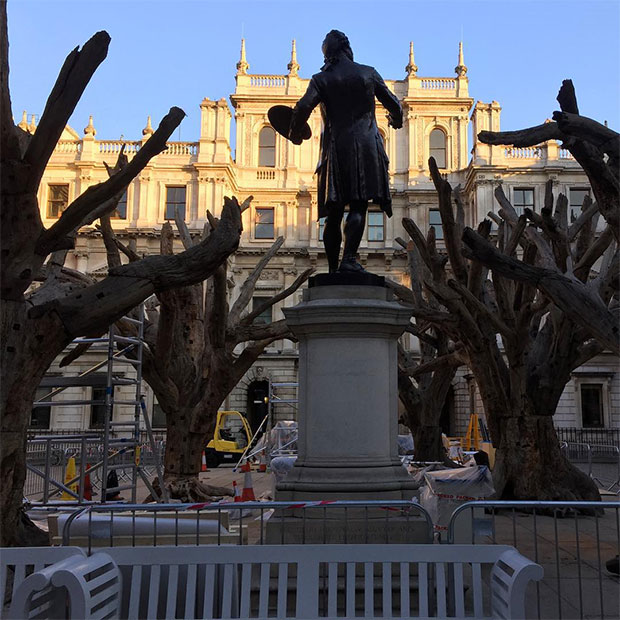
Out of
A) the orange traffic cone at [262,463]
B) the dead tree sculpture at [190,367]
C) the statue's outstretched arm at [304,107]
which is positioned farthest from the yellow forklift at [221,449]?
the statue's outstretched arm at [304,107]

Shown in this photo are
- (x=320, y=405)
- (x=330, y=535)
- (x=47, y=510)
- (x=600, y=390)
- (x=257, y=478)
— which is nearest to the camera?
(x=330, y=535)

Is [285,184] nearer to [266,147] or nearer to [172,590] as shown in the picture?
[266,147]

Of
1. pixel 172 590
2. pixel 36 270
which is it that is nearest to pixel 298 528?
pixel 172 590

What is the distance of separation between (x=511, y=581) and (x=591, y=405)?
3719cm

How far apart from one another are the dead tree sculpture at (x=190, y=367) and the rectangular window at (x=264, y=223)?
27.5 m

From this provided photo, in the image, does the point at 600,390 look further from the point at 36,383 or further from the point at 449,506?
the point at 36,383

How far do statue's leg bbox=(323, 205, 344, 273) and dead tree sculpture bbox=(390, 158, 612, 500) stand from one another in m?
4.14

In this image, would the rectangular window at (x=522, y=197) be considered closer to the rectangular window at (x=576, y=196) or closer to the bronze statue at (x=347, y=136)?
the rectangular window at (x=576, y=196)

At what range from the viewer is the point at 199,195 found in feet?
126

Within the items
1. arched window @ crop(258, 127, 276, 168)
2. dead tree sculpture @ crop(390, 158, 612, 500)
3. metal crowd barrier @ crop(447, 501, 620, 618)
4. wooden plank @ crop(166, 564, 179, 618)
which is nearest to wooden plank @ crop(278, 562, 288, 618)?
wooden plank @ crop(166, 564, 179, 618)

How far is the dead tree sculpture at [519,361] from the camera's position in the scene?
10750 mm

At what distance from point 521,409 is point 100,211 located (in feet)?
24.8

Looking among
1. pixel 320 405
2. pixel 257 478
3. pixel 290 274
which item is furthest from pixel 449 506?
pixel 290 274

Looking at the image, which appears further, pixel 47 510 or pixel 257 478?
pixel 257 478
